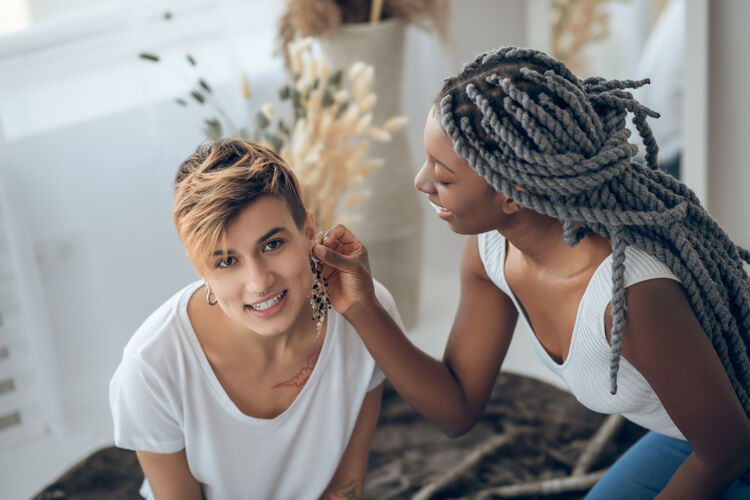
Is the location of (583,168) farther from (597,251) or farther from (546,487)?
(546,487)

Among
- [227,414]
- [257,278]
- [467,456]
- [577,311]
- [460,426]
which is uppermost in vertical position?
[257,278]

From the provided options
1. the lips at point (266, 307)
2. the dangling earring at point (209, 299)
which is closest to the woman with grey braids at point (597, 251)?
the lips at point (266, 307)

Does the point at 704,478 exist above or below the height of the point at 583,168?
below

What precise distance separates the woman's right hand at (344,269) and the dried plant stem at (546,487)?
31.9 inches

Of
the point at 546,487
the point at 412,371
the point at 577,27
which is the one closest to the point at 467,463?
the point at 546,487

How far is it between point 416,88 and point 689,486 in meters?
2.31

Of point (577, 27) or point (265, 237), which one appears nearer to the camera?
point (265, 237)

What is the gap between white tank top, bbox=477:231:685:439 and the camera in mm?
1039

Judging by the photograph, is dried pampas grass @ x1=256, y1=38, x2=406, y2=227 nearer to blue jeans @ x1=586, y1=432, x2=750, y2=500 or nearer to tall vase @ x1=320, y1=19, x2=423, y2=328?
tall vase @ x1=320, y1=19, x2=423, y2=328

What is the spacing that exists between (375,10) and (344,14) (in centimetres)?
13

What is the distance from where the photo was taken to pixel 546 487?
68.7 inches

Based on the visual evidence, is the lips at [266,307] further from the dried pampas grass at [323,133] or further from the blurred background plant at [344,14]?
the blurred background plant at [344,14]

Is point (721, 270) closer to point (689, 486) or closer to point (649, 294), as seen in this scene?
point (649, 294)

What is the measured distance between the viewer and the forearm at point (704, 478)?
42.9 inches
